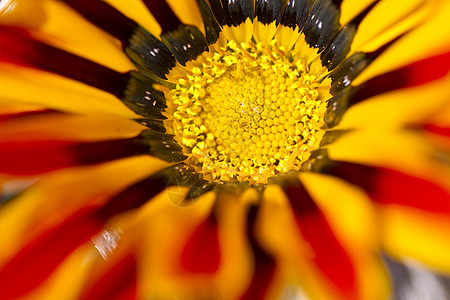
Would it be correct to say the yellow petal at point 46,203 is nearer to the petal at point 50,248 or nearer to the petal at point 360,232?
the petal at point 50,248

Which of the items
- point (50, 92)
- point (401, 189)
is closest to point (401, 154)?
point (401, 189)

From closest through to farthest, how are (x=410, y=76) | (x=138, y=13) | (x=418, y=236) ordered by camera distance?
(x=418, y=236) → (x=410, y=76) → (x=138, y=13)

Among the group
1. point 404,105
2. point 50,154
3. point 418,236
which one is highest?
point 50,154

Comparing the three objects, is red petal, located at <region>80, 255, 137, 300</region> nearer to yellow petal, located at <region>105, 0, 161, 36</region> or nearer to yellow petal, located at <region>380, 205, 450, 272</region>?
yellow petal, located at <region>380, 205, 450, 272</region>

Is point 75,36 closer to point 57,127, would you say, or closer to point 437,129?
point 57,127

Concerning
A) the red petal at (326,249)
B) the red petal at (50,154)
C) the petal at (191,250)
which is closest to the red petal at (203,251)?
the petal at (191,250)

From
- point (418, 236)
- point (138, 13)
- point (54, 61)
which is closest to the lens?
point (418, 236)

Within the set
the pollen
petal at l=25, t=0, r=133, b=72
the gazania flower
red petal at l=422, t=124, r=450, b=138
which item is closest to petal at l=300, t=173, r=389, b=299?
the gazania flower
